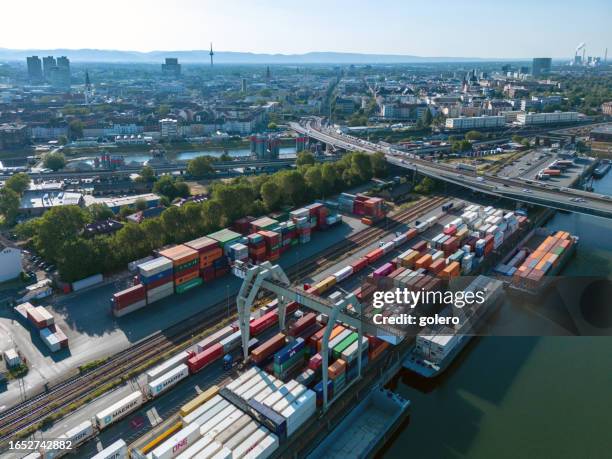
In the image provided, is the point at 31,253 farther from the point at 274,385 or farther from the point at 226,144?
the point at 226,144

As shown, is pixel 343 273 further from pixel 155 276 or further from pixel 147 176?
pixel 147 176

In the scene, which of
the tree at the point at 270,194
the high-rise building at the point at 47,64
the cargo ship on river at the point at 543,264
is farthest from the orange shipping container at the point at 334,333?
the high-rise building at the point at 47,64

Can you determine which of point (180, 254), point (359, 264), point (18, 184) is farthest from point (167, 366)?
point (18, 184)

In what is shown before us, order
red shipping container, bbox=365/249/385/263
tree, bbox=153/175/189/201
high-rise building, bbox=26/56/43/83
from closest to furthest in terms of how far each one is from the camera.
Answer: red shipping container, bbox=365/249/385/263 → tree, bbox=153/175/189/201 → high-rise building, bbox=26/56/43/83

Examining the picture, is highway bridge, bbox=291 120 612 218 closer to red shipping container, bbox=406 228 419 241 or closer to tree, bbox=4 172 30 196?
red shipping container, bbox=406 228 419 241

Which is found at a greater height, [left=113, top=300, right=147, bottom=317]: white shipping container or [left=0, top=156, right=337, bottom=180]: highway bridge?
[left=0, top=156, right=337, bottom=180]: highway bridge

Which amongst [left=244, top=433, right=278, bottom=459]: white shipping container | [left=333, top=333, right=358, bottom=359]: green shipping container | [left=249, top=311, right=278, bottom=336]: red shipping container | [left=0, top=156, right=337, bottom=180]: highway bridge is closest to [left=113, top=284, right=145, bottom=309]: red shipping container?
[left=249, top=311, right=278, bottom=336]: red shipping container
